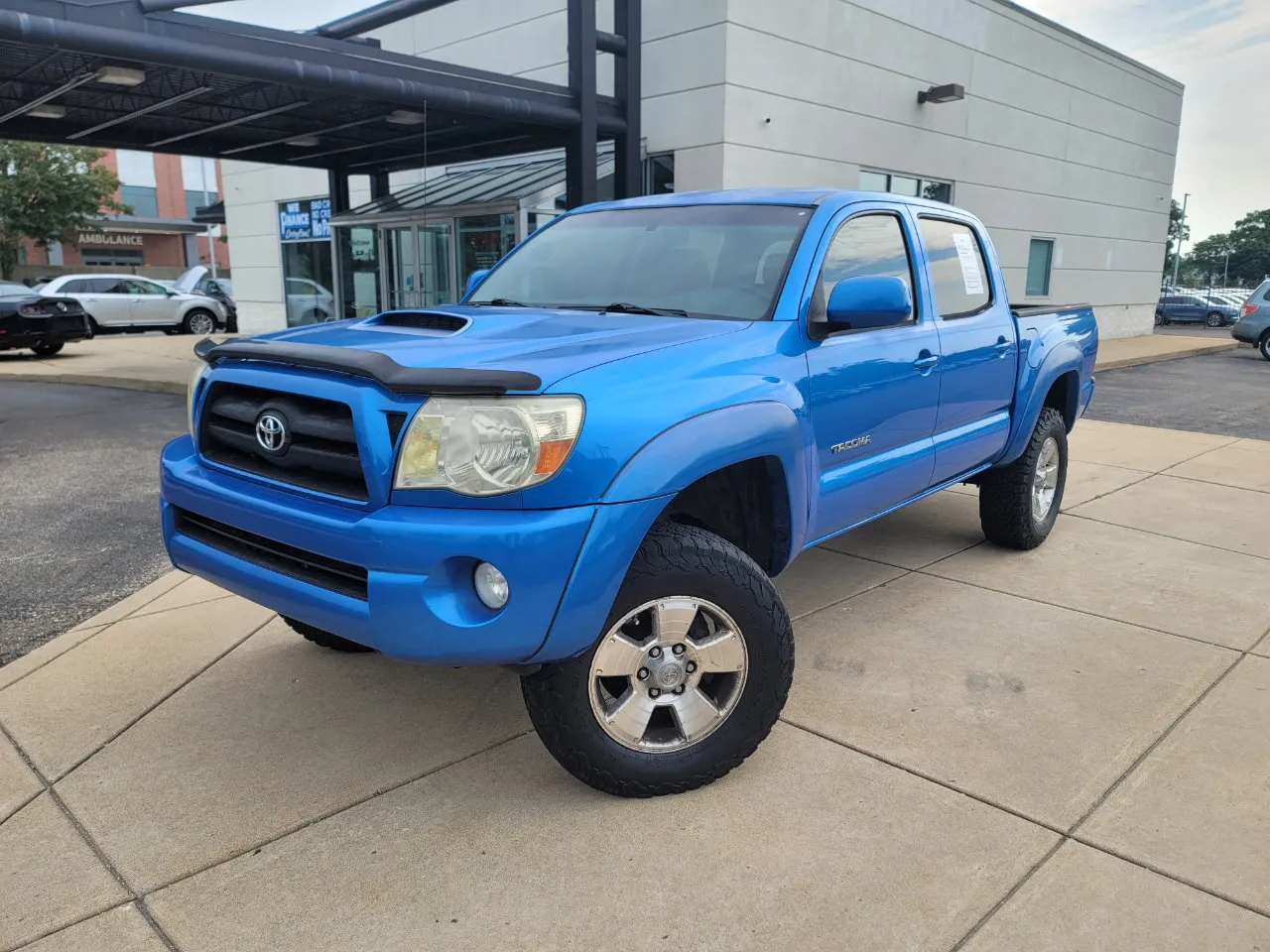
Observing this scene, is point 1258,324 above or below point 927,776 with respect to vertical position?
above

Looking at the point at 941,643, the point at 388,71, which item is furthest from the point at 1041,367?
the point at 388,71

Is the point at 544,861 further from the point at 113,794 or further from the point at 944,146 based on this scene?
the point at 944,146

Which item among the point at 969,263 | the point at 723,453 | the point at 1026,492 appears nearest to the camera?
the point at 723,453

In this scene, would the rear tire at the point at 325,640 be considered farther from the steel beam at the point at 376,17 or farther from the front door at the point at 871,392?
the steel beam at the point at 376,17

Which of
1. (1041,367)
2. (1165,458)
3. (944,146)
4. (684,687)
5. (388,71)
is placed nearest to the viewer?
(684,687)

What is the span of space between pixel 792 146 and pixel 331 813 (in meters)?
13.2

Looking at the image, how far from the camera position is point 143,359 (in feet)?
56.6

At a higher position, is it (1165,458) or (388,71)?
(388,71)

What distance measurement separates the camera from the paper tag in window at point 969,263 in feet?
15.8

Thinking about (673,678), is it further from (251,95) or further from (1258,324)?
(1258,324)

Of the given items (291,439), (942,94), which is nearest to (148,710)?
(291,439)

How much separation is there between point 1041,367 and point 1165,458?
14.0 ft

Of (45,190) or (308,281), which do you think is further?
(45,190)

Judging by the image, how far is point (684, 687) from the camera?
296cm
